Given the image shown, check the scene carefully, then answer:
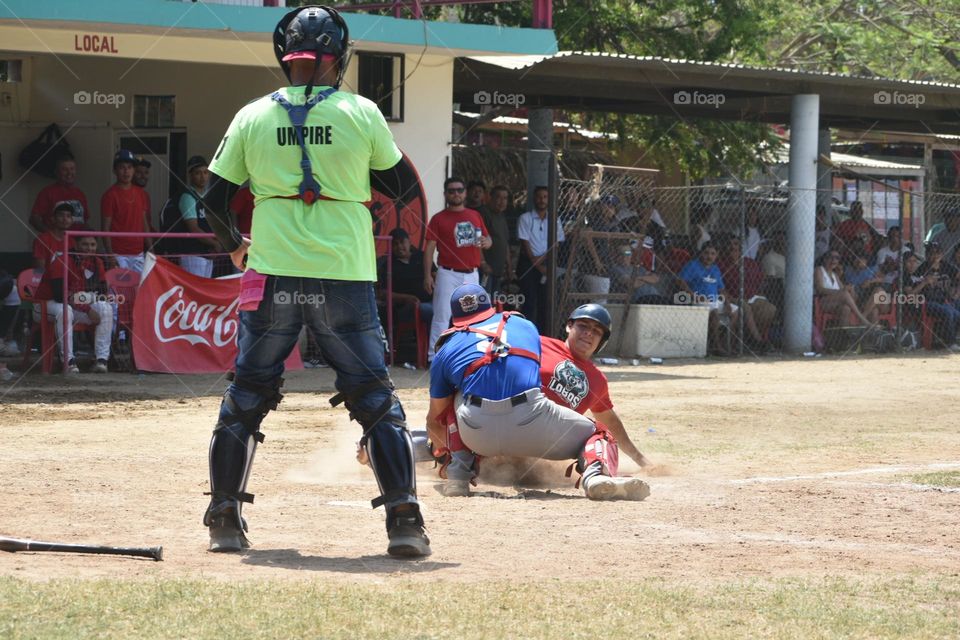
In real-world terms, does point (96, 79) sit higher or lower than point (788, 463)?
higher

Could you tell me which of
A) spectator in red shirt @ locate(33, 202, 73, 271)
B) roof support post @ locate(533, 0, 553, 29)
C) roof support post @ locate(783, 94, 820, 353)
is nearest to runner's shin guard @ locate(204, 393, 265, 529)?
spectator in red shirt @ locate(33, 202, 73, 271)

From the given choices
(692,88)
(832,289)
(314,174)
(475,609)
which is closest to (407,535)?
(475,609)

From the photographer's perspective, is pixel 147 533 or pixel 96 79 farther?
pixel 96 79

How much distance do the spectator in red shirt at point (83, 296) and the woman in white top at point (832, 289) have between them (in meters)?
10.6

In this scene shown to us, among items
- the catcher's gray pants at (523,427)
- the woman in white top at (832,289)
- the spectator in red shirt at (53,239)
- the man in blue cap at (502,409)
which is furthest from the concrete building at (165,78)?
the catcher's gray pants at (523,427)

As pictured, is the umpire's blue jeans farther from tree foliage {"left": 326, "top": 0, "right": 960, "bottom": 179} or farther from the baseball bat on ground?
tree foliage {"left": 326, "top": 0, "right": 960, "bottom": 179}

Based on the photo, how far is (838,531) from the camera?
21.8 feet

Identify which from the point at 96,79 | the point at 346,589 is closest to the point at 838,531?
the point at 346,589

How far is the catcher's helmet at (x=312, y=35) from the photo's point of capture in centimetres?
585

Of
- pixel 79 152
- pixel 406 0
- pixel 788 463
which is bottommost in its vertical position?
pixel 788 463

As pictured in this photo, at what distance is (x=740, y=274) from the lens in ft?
64.3

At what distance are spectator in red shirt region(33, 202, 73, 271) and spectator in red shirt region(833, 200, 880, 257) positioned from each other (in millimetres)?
11531

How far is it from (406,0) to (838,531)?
12.6 meters

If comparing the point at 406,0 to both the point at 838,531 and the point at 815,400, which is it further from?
the point at 838,531
